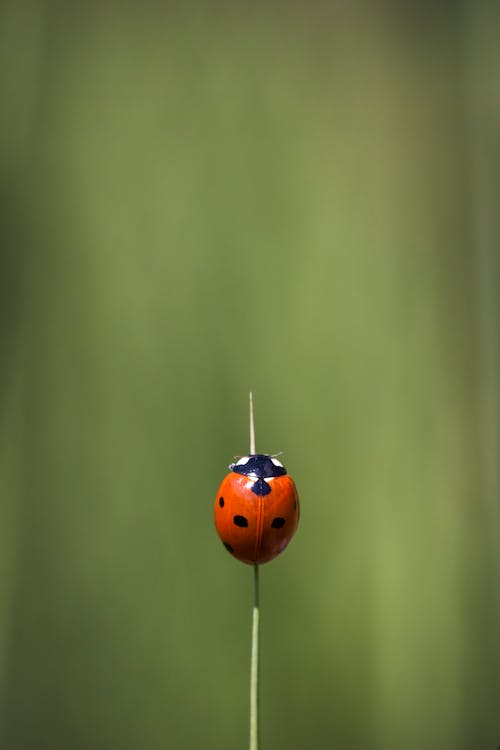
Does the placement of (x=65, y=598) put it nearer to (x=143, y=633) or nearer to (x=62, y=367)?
(x=143, y=633)

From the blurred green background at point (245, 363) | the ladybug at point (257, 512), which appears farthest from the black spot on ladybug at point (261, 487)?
the blurred green background at point (245, 363)

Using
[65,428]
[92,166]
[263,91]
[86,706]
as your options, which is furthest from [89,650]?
[263,91]

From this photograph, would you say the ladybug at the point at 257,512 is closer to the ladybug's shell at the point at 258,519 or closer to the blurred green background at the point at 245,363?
the ladybug's shell at the point at 258,519

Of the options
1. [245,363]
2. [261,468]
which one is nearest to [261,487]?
[261,468]

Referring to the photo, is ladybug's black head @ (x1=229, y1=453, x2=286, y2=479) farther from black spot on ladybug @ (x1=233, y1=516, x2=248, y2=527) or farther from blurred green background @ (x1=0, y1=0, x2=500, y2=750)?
blurred green background @ (x1=0, y1=0, x2=500, y2=750)

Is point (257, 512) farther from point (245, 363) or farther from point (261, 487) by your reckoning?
point (245, 363)
